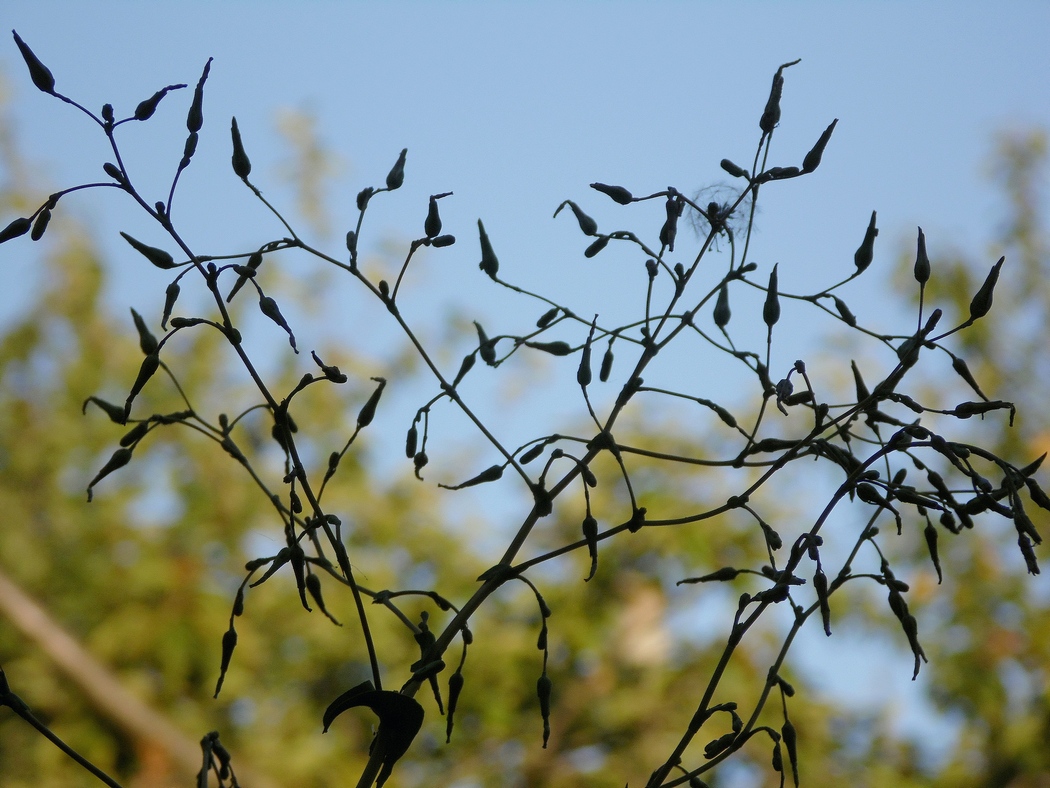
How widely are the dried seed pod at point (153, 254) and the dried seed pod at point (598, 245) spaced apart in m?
0.29

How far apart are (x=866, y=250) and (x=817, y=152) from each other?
8cm

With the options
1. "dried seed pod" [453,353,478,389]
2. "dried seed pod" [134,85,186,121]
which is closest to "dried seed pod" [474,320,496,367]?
"dried seed pod" [453,353,478,389]

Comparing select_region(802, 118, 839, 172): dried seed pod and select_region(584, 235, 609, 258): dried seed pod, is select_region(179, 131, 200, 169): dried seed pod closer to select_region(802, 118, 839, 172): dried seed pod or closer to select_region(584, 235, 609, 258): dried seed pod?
select_region(584, 235, 609, 258): dried seed pod

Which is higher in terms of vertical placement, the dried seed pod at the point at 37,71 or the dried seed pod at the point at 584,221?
the dried seed pod at the point at 37,71

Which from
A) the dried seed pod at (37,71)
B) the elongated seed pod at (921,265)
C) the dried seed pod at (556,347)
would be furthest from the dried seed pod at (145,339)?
the elongated seed pod at (921,265)

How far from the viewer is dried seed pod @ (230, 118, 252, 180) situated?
0.76m

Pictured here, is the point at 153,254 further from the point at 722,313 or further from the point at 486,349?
the point at 722,313

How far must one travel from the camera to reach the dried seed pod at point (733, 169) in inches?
32.0

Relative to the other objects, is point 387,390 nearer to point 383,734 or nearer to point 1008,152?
point 1008,152

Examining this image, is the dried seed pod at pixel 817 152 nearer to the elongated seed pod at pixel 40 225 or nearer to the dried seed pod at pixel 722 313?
the dried seed pod at pixel 722 313

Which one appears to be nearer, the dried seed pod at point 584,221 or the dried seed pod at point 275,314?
the dried seed pod at point 275,314

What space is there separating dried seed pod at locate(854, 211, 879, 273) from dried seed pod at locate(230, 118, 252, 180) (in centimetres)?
42

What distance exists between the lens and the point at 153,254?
28.9 inches

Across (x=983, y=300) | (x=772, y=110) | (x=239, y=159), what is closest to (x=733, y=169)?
(x=772, y=110)
